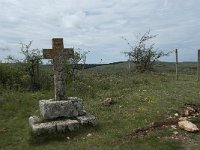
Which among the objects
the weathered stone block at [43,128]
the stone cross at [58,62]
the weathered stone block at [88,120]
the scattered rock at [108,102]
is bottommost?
the weathered stone block at [43,128]

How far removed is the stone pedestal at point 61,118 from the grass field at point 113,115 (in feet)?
0.65

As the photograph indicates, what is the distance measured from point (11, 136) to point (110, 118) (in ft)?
→ 9.49

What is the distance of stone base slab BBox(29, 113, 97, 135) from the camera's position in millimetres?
10445

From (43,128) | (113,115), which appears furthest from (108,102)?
(43,128)

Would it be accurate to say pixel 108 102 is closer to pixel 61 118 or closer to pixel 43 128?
pixel 61 118

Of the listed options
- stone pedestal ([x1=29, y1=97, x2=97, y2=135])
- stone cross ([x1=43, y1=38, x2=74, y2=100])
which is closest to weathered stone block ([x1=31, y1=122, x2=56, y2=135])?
stone pedestal ([x1=29, y1=97, x2=97, y2=135])

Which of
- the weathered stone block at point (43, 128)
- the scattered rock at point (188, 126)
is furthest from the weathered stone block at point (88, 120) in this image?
the scattered rock at point (188, 126)

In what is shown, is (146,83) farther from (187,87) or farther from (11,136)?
(11,136)

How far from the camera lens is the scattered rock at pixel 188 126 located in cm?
984

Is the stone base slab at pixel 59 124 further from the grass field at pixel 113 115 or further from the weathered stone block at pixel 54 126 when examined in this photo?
the grass field at pixel 113 115

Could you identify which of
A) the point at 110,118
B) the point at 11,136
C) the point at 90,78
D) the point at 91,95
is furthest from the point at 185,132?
the point at 90,78

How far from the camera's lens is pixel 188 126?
994 cm

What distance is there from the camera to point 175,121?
10.7 meters

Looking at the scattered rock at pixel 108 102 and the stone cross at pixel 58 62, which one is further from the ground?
the stone cross at pixel 58 62
